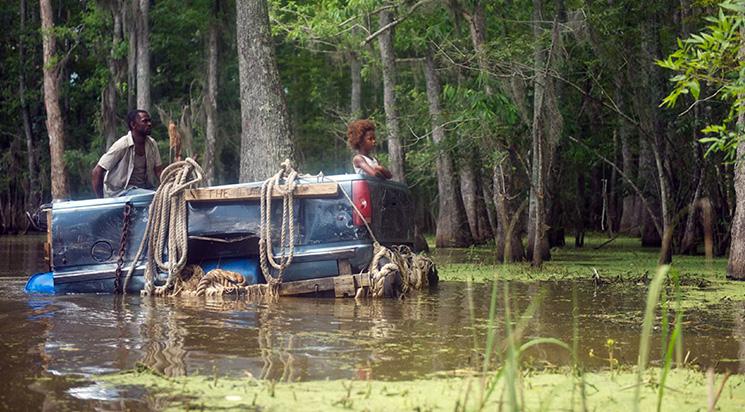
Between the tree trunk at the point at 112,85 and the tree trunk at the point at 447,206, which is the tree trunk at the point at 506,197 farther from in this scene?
the tree trunk at the point at 112,85

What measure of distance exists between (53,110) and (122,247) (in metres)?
16.9

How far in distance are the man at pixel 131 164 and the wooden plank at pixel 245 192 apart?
3.31 ft

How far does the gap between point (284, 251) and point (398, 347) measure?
3347 mm

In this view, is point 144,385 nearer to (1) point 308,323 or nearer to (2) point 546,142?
(1) point 308,323

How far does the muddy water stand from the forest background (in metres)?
0.97

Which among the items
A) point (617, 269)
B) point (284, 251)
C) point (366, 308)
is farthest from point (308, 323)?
point (617, 269)

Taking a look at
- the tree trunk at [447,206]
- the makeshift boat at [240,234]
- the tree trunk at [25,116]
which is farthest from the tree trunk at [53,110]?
the makeshift boat at [240,234]

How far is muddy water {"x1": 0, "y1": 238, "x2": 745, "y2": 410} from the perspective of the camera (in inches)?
215

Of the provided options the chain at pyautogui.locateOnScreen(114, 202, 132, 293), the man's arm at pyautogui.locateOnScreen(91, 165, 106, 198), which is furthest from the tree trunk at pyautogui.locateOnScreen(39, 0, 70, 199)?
the chain at pyautogui.locateOnScreen(114, 202, 132, 293)

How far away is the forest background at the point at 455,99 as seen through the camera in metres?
15.0

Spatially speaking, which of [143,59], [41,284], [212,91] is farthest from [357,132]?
[212,91]

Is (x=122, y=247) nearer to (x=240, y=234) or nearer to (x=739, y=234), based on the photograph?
(x=240, y=234)

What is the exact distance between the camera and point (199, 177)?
393 inches

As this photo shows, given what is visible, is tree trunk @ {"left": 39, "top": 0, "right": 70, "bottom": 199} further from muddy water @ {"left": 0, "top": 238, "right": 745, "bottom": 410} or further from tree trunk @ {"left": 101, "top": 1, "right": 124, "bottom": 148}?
muddy water @ {"left": 0, "top": 238, "right": 745, "bottom": 410}
